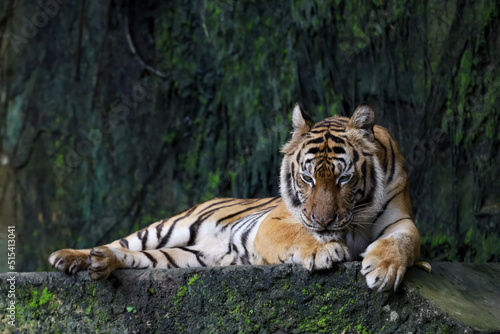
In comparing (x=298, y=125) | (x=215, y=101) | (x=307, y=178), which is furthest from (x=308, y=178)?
(x=215, y=101)

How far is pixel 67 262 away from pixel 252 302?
107 cm

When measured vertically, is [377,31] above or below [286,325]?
above

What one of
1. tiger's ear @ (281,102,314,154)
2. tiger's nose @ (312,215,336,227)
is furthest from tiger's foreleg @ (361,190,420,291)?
tiger's ear @ (281,102,314,154)

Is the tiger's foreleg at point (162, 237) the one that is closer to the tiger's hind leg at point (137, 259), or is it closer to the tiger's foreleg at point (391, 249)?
the tiger's hind leg at point (137, 259)

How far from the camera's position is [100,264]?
10.2ft

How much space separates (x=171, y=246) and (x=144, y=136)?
3080mm

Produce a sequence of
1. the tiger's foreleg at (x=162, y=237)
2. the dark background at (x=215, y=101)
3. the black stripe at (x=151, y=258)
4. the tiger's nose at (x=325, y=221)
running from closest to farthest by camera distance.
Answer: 1. the tiger's nose at (x=325, y=221)
2. the black stripe at (x=151, y=258)
3. the tiger's foreleg at (x=162, y=237)
4. the dark background at (x=215, y=101)

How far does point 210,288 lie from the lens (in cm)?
285

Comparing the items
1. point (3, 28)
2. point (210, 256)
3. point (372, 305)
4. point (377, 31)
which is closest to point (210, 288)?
point (372, 305)

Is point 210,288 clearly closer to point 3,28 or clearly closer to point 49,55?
point 49,55

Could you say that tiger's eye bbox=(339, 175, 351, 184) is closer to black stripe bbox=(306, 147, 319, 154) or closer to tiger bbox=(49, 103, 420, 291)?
tiger bbox=(49, 103, 420, 291)

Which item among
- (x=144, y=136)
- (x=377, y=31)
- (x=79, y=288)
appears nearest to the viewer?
(x=79, y=288)

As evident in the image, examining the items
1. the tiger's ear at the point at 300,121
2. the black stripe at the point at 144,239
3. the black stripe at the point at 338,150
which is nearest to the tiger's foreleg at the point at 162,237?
the black stripe at the point at 144,239

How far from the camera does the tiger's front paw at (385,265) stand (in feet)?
8.41
